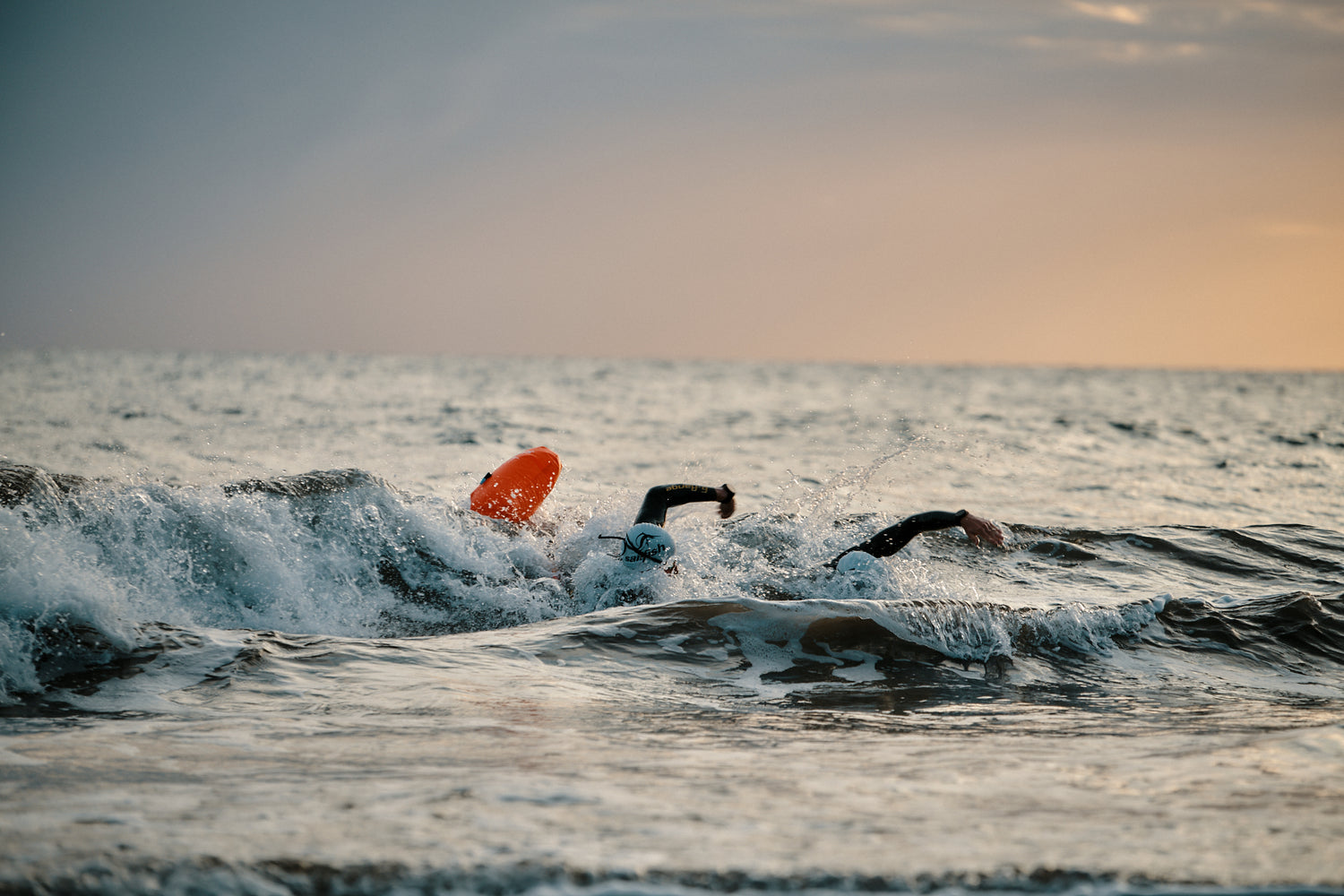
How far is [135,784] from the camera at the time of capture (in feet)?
11.4

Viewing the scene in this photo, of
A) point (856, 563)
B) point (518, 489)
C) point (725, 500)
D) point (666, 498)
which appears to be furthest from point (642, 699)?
point (518, 489)

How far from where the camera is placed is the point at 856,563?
7.77m

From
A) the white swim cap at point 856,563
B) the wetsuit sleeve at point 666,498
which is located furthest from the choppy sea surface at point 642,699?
the wetsuit sleeve at point 666,498

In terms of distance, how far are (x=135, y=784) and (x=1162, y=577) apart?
9.40 meters

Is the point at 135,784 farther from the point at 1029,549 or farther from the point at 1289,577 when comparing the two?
the point at 1289,577

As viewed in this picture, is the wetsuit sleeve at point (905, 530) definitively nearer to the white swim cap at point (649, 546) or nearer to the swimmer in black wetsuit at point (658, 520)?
the swimmer in black wetsuit at point (658, 520)

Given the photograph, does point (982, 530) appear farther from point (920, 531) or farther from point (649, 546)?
point (649, 546)

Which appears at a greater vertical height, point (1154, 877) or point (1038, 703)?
point (1154, 877)

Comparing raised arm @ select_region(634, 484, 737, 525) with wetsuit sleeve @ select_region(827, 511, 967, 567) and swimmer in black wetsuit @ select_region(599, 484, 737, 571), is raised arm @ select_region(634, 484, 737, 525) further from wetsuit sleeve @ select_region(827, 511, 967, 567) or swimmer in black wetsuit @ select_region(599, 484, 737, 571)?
wetsuit sleeve @ select_region(827, 511, 967, 567)

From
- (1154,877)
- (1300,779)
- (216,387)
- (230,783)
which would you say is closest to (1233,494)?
(1300,779)

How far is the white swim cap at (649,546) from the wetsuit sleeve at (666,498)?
1.66 feet

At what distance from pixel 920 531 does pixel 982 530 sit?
0.51 m

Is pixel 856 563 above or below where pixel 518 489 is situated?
below

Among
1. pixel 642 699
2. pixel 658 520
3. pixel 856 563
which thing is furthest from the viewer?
pixel 658 520
